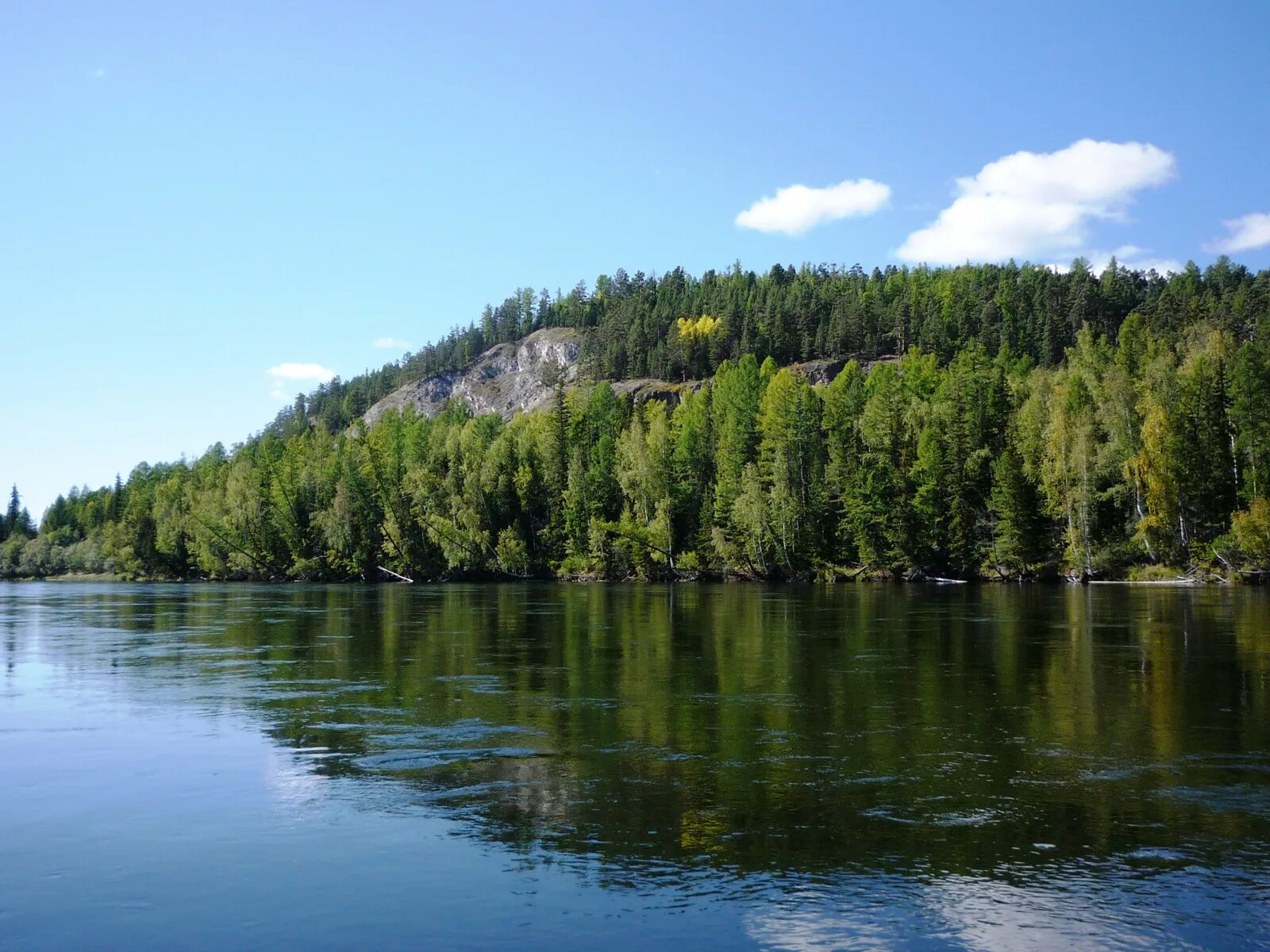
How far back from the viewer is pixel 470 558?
130 metres

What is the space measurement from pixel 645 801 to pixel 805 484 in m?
100

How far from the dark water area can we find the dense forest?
58.8 meters

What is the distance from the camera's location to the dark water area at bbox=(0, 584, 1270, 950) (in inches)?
402

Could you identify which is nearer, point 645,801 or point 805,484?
point 645,801

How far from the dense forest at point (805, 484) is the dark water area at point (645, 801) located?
58787mm

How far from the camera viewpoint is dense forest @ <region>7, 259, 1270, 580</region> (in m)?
84.1

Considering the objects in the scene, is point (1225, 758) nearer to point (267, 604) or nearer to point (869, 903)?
point (869, 903)

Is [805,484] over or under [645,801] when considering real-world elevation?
over

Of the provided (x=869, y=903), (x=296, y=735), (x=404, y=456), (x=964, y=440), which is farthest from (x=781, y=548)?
(x=869, y=903)

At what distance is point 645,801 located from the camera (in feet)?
47.2

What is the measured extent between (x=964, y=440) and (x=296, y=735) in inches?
3672

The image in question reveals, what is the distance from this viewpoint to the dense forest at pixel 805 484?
276 feet

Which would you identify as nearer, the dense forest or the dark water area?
the dark water area

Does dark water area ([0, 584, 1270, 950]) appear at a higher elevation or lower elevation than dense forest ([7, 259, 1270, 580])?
lower
